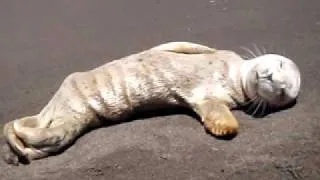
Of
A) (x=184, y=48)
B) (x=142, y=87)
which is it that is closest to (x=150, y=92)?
(x=142, y=87)

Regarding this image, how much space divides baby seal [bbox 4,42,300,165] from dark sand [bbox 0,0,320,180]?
0.14ft

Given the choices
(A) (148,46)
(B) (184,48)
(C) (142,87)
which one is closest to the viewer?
(C) (142,87)

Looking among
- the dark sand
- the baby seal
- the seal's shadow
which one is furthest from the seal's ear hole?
the seal's shadow

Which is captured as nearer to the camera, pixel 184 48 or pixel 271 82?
pixel 271 82

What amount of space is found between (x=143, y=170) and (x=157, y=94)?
1.09 feet

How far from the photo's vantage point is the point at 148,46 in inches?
101

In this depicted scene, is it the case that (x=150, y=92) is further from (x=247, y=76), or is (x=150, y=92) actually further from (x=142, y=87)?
(x=247, y=76)

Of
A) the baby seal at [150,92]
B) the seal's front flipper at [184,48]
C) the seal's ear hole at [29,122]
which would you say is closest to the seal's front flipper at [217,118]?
the baby seal at [150,92]

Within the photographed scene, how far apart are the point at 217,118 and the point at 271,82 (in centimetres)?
20

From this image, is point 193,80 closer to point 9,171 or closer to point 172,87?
point 172,87

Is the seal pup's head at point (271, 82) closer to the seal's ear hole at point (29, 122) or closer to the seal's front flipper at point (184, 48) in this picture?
the seal's front flipper at point (184, 48)

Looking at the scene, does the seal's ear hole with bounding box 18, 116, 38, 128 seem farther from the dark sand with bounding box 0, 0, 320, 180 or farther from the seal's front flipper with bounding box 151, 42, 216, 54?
the seal's front flipper with bounding box 151, 42, 216, 54

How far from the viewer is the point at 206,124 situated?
5.96 feet

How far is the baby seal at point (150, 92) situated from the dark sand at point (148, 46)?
4cm
